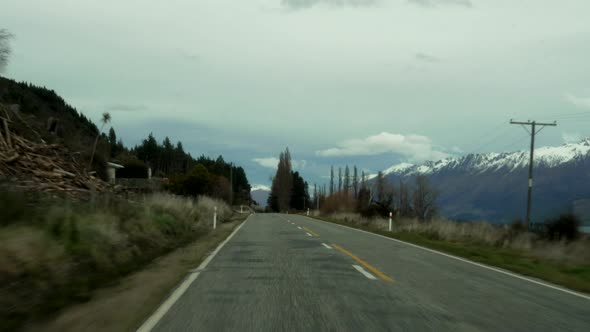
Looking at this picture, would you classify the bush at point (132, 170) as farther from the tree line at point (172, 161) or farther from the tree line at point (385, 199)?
the tree line at point (385, 199)

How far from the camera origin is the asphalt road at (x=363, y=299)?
728cm

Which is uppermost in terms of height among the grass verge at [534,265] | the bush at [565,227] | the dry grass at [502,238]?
the bush at [565,227]

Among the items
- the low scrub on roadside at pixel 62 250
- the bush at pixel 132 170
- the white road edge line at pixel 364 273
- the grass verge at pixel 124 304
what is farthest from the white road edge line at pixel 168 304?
the bush at pixel 132 170

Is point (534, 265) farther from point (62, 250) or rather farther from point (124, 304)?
point (62, 250)

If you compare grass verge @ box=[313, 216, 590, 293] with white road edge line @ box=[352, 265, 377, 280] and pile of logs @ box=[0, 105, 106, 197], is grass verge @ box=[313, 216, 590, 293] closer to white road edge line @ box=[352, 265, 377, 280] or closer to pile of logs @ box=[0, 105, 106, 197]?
white road edge line @ box=[352, 265, 377, 280]

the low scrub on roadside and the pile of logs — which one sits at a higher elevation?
the pile of logs

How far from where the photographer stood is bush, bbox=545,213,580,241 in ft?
80.2

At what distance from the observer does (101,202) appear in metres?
16.9

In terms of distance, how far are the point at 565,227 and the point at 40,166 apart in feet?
70.2

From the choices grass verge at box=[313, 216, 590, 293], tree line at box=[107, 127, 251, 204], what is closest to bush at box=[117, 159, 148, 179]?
tree line at box=[107, 127, 251, 204]

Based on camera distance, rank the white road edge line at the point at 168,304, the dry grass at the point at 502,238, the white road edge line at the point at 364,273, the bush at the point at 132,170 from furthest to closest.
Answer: the bush at the point at 132,170 < the dry grass at the point at 502,238 < the white road edge line at the point at 364,273 < the white road edge line at the point at 168,304

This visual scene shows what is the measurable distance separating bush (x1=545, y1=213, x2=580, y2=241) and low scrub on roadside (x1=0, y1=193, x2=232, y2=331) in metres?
16.6

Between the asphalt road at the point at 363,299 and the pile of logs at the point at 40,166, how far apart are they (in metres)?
6.14

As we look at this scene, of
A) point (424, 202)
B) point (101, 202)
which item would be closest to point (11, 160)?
point (101, 202)
